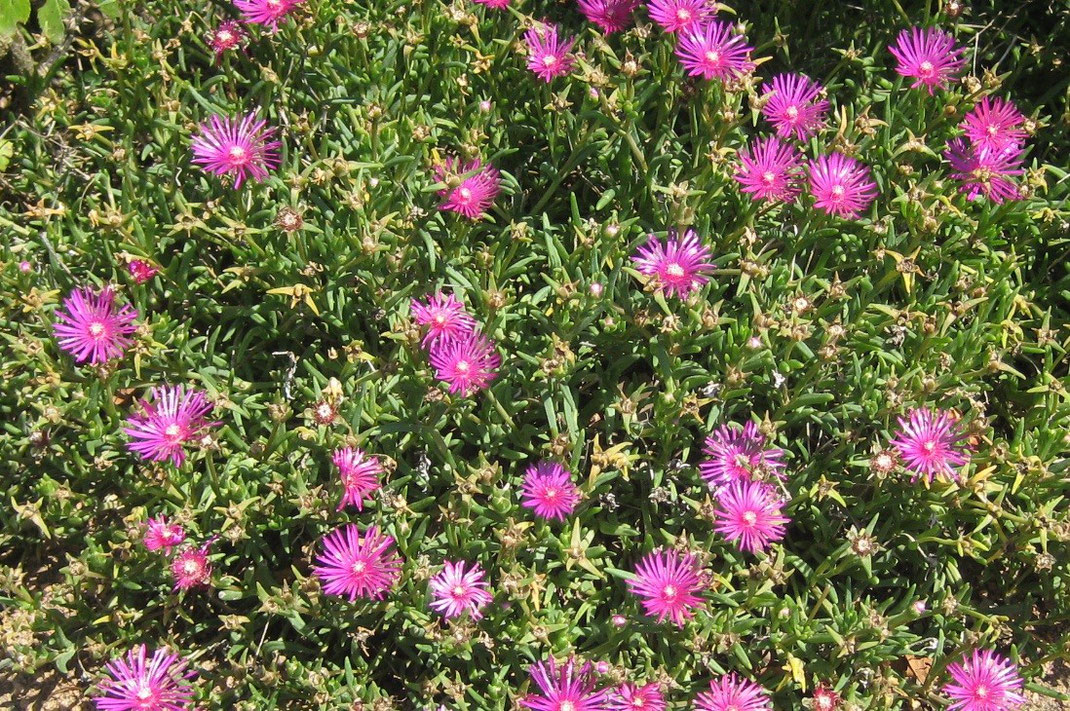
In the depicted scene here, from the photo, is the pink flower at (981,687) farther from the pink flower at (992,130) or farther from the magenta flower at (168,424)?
the magenta flower at (168,424)

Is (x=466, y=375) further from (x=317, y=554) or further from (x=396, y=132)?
(x=396, y=132)

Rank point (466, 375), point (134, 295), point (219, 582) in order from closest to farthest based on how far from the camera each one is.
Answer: point (466, 375)
point (219, 582)
point (134, 295)

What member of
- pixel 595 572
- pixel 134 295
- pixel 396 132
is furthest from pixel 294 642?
pixel 396 132

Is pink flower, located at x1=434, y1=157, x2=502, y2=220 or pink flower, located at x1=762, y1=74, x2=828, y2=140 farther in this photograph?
pink flower, located at x1=762, y1=74, x2=828, y2=140

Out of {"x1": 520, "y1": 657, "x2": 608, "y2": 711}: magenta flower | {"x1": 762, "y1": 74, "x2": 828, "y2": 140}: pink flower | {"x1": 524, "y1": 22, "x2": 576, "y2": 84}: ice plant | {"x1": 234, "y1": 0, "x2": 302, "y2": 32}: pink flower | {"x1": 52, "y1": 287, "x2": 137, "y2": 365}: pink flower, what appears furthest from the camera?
{"x1": 762, "y1": 74, "x2": 828, "y2": 140}: pink flower

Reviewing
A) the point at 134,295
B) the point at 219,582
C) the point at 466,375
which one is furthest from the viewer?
the point at 134,295

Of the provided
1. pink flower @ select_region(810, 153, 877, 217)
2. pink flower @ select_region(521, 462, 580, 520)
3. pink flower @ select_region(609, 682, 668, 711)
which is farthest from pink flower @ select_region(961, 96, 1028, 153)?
pink flower @ select_region(609, 682, 668, 711)

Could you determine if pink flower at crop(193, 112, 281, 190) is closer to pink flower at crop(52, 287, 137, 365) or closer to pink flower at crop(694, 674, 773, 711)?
pink flower at crop(52, 287, 137, 365)
